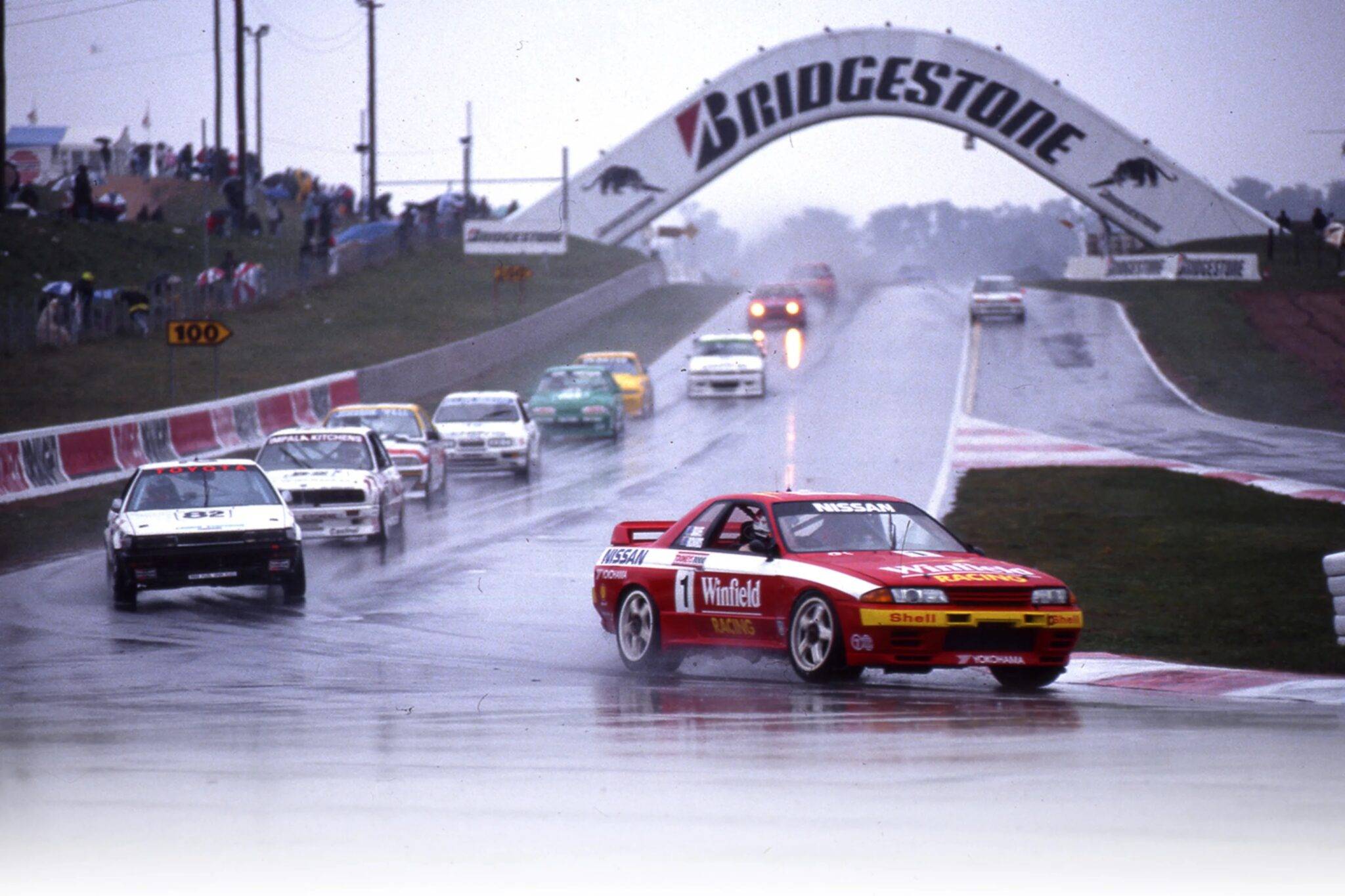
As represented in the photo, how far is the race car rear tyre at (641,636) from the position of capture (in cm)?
1185

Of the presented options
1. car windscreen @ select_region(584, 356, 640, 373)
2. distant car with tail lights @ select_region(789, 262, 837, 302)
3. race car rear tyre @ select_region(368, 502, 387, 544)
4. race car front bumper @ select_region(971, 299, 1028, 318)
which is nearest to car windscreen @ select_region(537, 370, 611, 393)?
car windscreen @ select_region(584, 356, 640, 373)

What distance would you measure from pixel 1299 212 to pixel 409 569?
7970 cm

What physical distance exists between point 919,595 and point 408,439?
15888 millimetres

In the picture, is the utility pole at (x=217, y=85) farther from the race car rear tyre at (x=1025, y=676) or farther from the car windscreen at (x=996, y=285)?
the race car rear tyre at (x=1025, y=676)

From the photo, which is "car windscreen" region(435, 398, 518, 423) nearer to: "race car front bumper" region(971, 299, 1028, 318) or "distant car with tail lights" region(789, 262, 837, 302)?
"race car front bumper" region(971, 299, 1028, 318)

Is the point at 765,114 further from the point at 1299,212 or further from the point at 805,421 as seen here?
the point at 805,421

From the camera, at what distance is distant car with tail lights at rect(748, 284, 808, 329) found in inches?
2339

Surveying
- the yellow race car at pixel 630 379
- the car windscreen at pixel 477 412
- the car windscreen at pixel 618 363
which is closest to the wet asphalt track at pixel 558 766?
the car windscreen at pixel 477 412

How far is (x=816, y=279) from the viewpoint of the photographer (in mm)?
73812

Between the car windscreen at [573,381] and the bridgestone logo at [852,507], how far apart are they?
77.1ft

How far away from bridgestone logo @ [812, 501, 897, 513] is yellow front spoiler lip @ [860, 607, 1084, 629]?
1493 mm

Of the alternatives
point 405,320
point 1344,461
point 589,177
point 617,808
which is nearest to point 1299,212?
point 589,177

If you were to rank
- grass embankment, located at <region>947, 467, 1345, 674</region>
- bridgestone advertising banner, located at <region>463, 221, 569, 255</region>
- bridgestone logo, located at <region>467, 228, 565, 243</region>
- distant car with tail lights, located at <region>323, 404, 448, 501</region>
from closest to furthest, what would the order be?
grass embankment, located at <region>947, 467, 1345, 674</region>
distant car with tail lights, located at <region>323, 404, 448, 501</region>
bridgestone advertising banner, located at <region>463, 221, 569, 255</region>
bridgestone logo, located at <region>467, 228, 565, 243</region>

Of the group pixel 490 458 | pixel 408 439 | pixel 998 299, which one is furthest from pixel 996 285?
pixel 408 439
